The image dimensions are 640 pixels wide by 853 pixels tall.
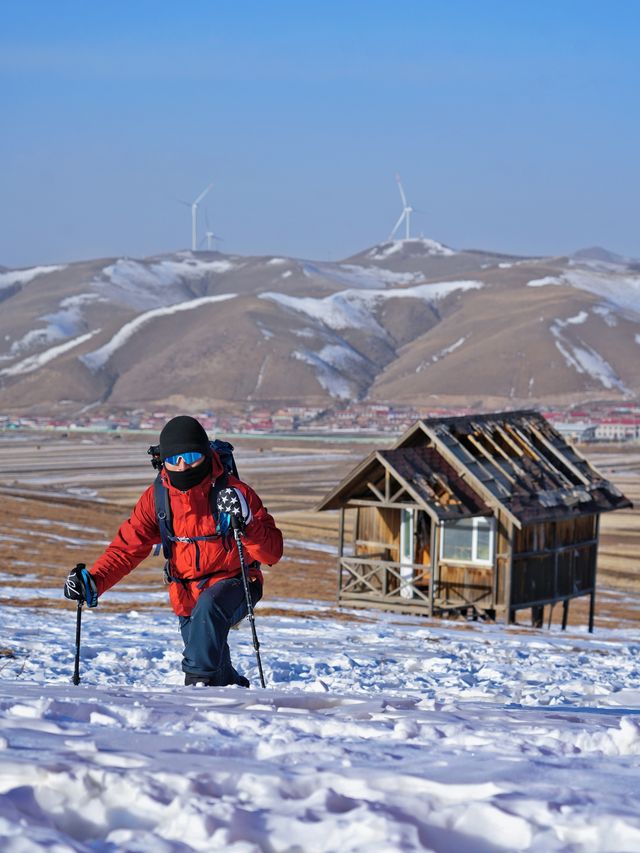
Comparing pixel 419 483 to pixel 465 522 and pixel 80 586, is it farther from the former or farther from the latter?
pixel 80 586

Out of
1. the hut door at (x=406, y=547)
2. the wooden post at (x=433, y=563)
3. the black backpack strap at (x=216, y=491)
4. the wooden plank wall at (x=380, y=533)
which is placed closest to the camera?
the black backpack strap at (x=216, y=491)

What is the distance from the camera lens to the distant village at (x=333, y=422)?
154 meters

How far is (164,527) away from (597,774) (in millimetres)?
3710

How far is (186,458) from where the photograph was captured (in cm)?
847

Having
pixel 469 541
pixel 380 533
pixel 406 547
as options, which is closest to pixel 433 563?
pixel 469 541

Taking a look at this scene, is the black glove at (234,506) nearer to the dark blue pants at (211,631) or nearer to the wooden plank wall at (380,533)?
the dark blue pants at (211,631)

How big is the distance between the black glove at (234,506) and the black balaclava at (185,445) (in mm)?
208

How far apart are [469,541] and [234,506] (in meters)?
20.6

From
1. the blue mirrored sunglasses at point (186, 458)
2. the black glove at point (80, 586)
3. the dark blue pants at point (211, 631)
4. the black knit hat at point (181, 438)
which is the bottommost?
the dark blue pants at point (211, 631)

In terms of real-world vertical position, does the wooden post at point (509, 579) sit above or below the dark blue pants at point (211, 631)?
below

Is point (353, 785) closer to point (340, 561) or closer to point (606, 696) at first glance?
point (606, 696)

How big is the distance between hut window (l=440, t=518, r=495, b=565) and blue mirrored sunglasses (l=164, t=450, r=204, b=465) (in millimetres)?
20123

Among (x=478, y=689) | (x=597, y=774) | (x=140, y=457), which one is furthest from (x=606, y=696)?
(x=140, y=457)

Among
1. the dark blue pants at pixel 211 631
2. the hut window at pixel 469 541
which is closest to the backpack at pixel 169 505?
the dark blue pants at pixel 211 631
